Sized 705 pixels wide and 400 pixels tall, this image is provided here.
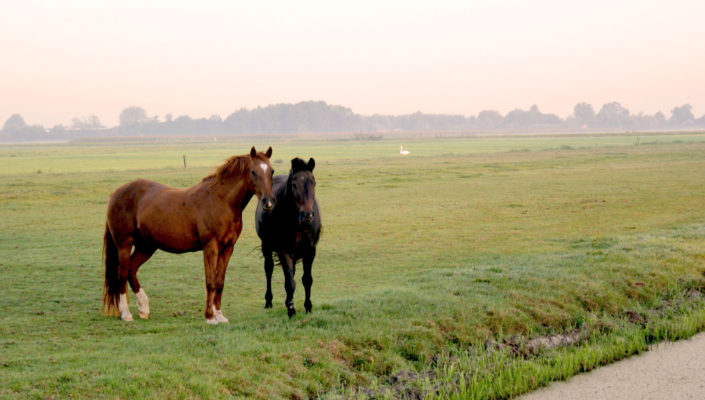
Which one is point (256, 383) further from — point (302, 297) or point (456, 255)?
point (456, 255)

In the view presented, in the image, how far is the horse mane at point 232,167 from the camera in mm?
9203

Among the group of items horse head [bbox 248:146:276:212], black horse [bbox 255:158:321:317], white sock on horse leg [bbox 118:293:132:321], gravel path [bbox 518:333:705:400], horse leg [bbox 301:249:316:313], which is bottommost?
gravel path [bbox 518:333:705:400]

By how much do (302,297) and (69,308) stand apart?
12.0 feet

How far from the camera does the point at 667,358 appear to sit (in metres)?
8.53

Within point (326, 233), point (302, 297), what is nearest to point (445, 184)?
point (326, 233)

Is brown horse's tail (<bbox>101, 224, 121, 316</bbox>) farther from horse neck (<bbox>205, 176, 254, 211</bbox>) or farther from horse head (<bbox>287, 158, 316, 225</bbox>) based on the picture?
horse head (<bbox>287, 158, 316, 225</bbox>)

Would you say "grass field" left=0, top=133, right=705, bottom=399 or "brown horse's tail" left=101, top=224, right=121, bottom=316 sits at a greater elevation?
"brown horse's tail" left=101, top=224, right=121, bottom=316

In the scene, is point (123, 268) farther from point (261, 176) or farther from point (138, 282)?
point (261, 176)

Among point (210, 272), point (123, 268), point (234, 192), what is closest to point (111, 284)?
point (123, 268)

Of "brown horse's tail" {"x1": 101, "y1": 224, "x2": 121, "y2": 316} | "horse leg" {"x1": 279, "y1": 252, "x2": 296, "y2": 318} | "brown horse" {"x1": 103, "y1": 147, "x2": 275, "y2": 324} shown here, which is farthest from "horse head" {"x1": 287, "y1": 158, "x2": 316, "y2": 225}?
"brown horse's tail" {"x1": 101, "y1": 224, "x2": 121, "y2": 316}

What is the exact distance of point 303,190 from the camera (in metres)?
8.54

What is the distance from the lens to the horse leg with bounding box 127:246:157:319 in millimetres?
9719

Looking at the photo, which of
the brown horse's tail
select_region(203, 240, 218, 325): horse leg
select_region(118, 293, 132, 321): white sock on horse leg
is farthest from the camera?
the brown horse's tail

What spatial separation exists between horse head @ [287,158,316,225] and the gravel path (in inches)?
133
